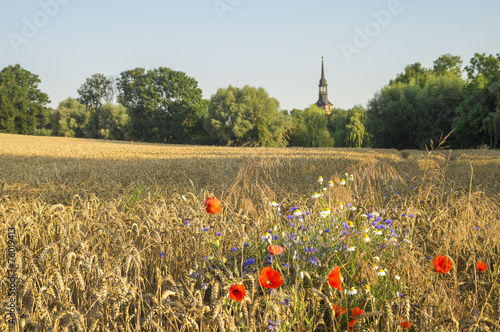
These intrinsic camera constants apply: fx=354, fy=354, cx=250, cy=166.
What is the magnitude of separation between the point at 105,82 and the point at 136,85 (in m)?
12.9

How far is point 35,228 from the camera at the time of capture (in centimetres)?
319

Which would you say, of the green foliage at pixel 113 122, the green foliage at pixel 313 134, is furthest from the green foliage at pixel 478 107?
the green foliage at pixel 113 122

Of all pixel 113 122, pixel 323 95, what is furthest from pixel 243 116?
pixel 323 95

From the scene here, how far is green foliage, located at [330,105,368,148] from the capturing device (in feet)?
172

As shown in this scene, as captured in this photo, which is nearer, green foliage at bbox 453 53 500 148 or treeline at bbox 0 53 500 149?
green foliage at bbox 453 53 500 148

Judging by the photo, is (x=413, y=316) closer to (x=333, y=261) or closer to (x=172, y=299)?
(x=333, y=261)

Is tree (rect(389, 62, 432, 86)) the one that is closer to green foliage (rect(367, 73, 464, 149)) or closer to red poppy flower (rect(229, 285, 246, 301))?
green foliage (rect(367, 73, 464, 149))

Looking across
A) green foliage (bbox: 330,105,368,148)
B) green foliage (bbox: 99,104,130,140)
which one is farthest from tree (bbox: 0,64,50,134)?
green foliage (bbox: 330,105,368,148)

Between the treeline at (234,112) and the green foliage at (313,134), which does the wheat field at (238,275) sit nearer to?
the treeline at (234,112)

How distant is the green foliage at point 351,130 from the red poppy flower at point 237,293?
50357mm

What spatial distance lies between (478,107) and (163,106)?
4062cm

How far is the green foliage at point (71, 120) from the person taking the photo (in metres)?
58.5

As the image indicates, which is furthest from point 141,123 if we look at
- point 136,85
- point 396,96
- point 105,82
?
point 396,96

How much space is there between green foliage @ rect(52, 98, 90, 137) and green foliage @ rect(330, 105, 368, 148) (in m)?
41.2
